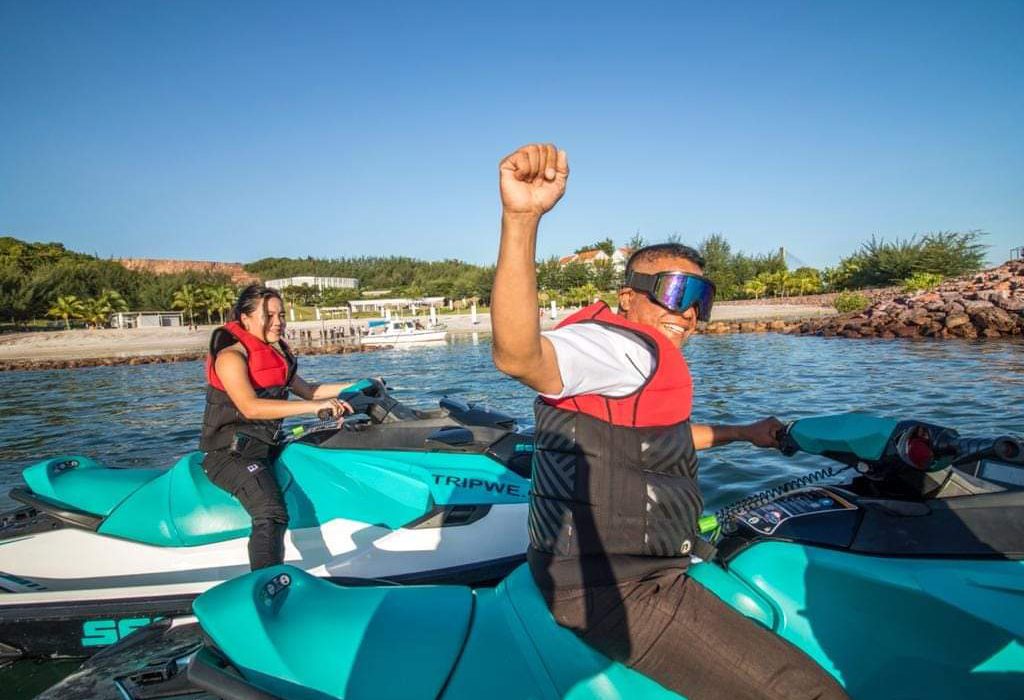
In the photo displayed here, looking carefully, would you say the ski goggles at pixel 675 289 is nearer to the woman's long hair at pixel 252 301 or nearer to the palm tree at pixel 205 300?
the woman's long hair at pixel 252 301

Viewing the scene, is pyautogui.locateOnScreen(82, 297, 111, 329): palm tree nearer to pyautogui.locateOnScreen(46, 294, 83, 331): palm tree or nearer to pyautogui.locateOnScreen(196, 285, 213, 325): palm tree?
pyautogui.locateOnScreen(46, 294, 83, 331): palm tree

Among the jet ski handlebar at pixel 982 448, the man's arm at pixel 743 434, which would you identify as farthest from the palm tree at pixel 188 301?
the jet ski handlebar at pixel 982 448

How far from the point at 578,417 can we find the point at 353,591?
1036 millimetres

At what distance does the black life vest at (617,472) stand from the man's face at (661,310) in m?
0.33

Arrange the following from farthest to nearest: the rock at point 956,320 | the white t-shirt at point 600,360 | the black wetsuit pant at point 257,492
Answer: the rock at point 956,320 → the black wetsuit pant at point 257,492 → the white t-shirt at point 600,360

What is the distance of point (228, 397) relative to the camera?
4.13 m

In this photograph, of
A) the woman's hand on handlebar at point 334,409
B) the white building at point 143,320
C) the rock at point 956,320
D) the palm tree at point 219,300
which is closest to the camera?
the woman's hand on handlebar at point 334,409

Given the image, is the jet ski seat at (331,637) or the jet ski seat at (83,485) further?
the jet ski seat at (83,485)

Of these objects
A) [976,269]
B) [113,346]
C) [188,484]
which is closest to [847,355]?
[188,484]

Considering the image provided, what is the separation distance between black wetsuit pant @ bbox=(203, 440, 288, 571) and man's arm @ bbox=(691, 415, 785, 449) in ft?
8.54

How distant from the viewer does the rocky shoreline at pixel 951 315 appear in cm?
2131

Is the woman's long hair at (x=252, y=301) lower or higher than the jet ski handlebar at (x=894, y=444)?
higher

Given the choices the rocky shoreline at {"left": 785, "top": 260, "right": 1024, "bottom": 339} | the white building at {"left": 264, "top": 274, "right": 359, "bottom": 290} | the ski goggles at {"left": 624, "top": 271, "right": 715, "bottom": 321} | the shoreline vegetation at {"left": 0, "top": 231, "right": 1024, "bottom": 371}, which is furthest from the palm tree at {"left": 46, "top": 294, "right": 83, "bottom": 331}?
the ski goggles at {"left": 624, "top": 271, "right": 715, "bottom": 321}

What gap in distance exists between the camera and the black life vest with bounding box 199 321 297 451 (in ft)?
13.5
